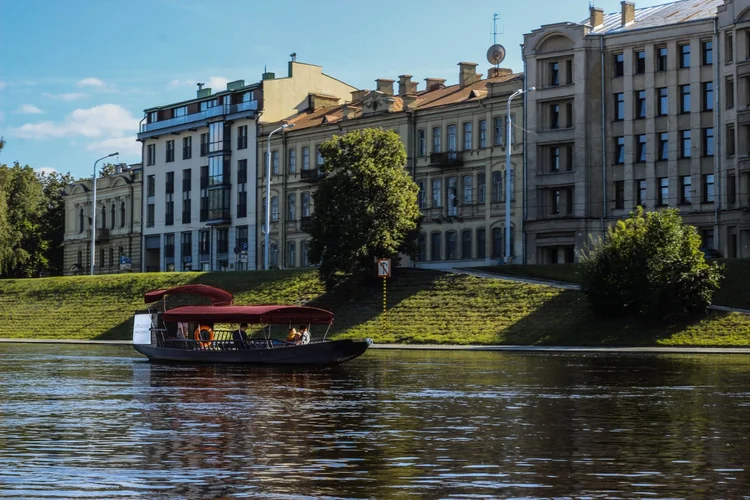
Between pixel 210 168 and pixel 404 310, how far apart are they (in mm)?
48546

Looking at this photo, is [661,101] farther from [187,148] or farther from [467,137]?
[187,148]

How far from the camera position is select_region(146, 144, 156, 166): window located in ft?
419

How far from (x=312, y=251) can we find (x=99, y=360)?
30.2 m

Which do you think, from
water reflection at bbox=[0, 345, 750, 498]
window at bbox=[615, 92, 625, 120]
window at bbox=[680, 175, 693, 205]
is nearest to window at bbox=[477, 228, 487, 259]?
window at bbox=[615, 92, 625, 120]

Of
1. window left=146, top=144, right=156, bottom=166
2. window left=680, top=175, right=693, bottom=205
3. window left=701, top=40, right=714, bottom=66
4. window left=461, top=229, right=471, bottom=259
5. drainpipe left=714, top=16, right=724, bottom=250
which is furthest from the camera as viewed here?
window left=146, top=144, right=156, bottom=166

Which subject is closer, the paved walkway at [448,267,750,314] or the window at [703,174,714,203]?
the paved walkway at [448,267,750,314]

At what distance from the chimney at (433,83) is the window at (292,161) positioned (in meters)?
12.7

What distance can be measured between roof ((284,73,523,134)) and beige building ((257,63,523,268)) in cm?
14

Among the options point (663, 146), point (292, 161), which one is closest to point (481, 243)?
point (663, 146)

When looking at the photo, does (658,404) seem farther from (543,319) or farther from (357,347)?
(543,319)

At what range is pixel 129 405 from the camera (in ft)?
95.9

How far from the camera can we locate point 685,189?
85688 mm

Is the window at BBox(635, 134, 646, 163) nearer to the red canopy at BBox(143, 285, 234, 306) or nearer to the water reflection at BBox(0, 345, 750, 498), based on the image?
the red canopy at BBox(143, 285, 234, 306)

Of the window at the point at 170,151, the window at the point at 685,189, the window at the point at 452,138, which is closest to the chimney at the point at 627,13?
the window at the point at 685,189
